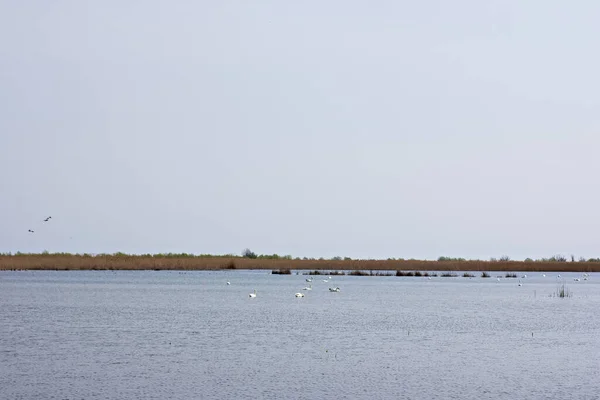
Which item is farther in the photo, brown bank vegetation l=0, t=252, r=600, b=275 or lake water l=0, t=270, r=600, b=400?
brown bank vegetation l=0, t=252, r=600, b=275

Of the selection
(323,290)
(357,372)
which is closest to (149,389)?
(357,372)

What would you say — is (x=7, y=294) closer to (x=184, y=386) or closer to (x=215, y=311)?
(x=215, y=311)

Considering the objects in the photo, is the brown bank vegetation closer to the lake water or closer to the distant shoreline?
the distant shoreline

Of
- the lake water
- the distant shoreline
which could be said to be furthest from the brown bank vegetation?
the lake water

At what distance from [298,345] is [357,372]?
5.35 m

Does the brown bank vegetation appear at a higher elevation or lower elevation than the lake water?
higher

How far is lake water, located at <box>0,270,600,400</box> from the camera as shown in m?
21.0

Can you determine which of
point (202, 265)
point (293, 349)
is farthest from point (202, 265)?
point (293, 349)

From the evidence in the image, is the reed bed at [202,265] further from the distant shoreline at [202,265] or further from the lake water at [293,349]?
the lake water at [293,349]

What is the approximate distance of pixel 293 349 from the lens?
27469 millimetres

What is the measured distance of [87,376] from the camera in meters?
22.0

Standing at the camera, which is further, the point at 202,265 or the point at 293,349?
the point at 202,265

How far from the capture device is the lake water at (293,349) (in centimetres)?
2100

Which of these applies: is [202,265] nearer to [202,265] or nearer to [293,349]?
[202,265]
